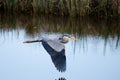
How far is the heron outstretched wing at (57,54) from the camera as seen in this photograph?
17.8 feet

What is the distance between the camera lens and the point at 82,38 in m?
7.42

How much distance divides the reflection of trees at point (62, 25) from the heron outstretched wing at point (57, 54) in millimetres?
1606

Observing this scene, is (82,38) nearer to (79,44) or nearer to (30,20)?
(79,44)

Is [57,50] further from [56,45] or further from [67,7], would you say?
[67,7]

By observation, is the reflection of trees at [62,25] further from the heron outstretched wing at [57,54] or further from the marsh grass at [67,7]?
the heron outstretched wing at [57,54]

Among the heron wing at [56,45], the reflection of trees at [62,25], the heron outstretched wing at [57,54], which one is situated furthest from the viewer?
the reflection of trees at [62,25]

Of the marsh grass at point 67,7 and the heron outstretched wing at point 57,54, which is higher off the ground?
the marsh grass at point 67,7

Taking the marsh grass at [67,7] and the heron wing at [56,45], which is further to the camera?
the marsh grass at [67,7]

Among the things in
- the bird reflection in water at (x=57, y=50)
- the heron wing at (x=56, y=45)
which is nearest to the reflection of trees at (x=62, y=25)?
the bird reflection in water at (x=57, y=50)

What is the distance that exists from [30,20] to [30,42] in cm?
187

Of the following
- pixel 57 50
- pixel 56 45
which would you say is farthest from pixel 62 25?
pixel 57 50

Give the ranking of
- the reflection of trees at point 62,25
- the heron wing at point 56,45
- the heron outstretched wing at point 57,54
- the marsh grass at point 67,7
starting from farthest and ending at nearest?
the marsh grass at point 67,7 → the reflection of trees at point 62,25 → the heron wing at point 56,45 → the heron outstretched wing at point 57,54

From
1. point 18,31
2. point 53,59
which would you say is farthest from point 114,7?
point 53,59

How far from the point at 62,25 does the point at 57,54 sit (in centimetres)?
279
